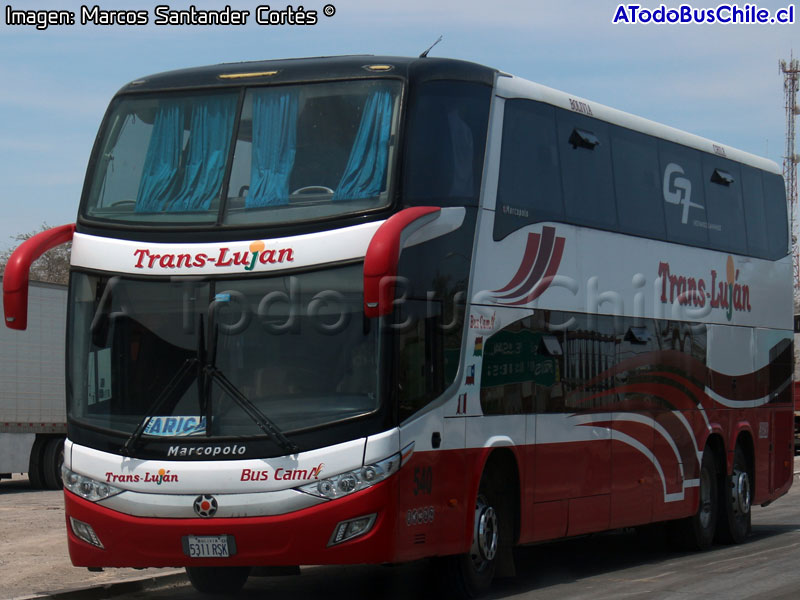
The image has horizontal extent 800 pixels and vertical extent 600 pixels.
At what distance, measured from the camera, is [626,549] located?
59.1 feet

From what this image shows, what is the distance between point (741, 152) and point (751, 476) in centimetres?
431

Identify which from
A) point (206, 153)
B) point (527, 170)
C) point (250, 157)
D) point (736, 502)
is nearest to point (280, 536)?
point (250, 157)

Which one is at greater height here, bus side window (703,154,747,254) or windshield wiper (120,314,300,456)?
bus side window (703,154,747,254)

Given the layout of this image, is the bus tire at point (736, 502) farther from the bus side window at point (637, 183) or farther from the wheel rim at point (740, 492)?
the bus side window at point (637, 183)

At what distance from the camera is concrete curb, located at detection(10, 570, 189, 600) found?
12.0 meters

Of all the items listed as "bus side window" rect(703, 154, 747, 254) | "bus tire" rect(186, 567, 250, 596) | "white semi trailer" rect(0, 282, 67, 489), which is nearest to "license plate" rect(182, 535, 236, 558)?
"bus tire" rect(186, 567, 250, 596)

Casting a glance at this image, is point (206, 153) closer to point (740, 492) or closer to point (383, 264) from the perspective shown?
point (383, 264)

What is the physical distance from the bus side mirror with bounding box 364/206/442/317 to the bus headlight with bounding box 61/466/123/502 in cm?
263

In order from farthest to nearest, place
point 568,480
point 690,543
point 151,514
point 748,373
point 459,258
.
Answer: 1. point 748,373
2. point 690,543
3. point 568,480
4. point 459,258
5. point 151,514

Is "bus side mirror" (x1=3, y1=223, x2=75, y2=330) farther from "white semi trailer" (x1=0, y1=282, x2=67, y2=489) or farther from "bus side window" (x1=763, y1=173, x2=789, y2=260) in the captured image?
"white semi trailer" (x1=0, y1=282, x2=67, y2=489)

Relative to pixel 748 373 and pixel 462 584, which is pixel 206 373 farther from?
pixel 748 373

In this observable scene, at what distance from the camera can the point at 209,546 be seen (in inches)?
436

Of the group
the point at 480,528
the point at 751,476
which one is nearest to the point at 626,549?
the point at 751,476

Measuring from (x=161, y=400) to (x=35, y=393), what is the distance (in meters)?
17.9
